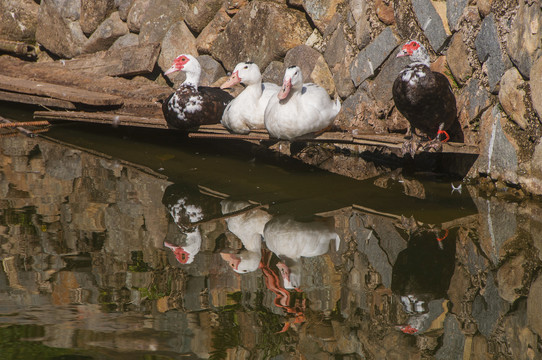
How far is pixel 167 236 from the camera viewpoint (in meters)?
3.87

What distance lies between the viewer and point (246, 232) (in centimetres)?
392

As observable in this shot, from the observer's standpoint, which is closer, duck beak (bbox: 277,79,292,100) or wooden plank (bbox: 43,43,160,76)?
duck beak (bbox: 277,79,292,100)

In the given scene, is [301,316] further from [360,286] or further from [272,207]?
[272,207]

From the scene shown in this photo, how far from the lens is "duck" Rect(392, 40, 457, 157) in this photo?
15.2 ft

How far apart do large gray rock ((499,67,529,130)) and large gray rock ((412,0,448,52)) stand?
0.77 meters

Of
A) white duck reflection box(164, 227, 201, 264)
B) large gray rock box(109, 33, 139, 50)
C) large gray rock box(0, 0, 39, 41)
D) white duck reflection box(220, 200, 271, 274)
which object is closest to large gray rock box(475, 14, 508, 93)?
white duck reflection box(220, 200, 271, 274)

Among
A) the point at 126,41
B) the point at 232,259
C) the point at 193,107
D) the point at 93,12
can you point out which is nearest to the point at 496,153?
the point at 232,259

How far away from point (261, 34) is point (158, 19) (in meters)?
1.78

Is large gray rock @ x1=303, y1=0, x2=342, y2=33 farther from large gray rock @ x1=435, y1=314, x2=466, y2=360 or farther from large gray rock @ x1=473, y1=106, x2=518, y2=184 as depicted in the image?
large gray rock @ x1=435, y1=314, x2=466, y2=360

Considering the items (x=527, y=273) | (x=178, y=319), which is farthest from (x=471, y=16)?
(x=178, y=319)

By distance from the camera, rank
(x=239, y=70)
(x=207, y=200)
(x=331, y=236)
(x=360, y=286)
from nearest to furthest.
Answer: (x=360, y=286) < (x=331, y=236) < (x=207, y=200) < (x=239, y=70)

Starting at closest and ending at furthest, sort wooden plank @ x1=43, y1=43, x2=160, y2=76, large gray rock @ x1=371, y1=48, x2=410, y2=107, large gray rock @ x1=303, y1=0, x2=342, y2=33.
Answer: large gray rock @ x1=371, y1=48, x2=410, y2=107, large gray rock @ x1=303, y1=0, x2=342, y2=33, wooden plank @ x1=43, y1=43, x2=160, y2=76

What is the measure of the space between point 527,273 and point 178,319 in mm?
1709

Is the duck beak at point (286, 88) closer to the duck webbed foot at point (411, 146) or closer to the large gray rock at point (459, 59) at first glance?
the duck webbed foot at point (411, 146)
